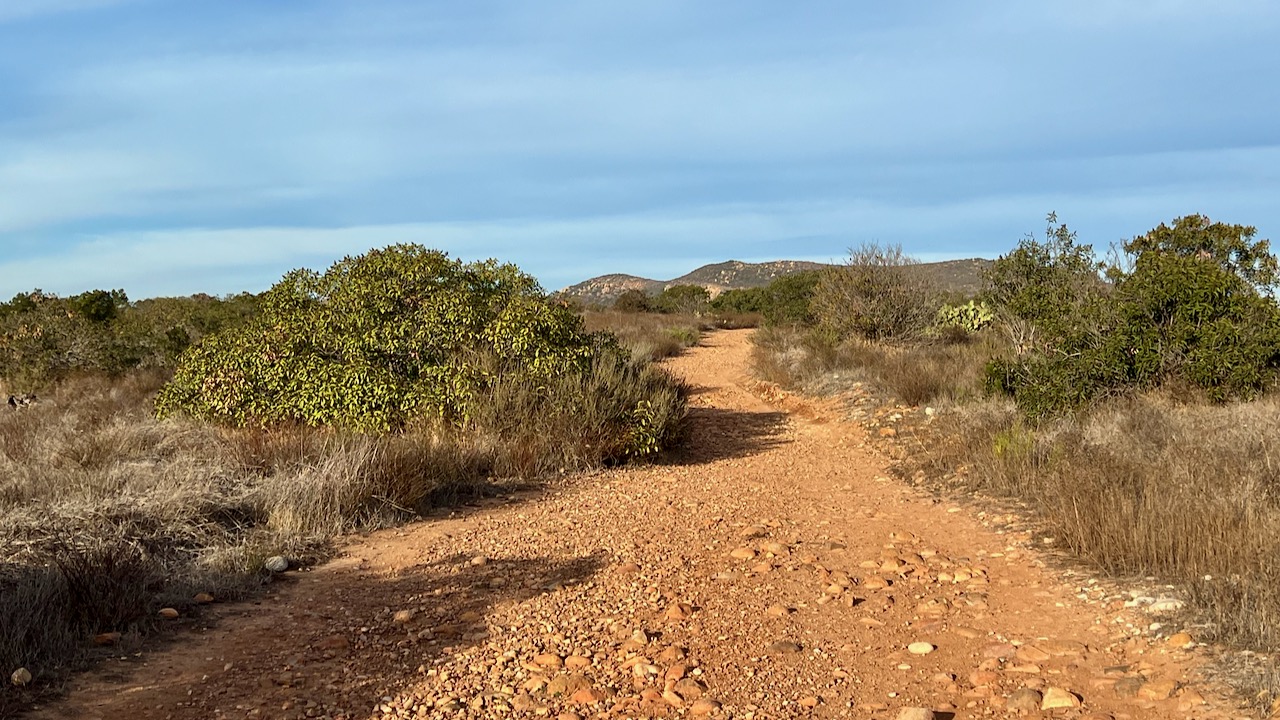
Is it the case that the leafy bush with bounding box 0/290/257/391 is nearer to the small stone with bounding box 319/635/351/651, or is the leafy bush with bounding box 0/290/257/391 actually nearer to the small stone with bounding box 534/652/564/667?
the small stone with bounding box 319/635/351/651

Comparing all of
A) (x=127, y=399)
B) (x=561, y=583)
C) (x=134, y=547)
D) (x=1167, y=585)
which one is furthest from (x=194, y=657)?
(x=127, y=399)

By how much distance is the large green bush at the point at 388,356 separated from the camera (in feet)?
29.6

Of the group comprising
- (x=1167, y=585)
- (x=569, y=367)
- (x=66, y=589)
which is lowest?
(x=1167, y=585)

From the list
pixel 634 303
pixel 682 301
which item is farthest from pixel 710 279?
pixel 634 303

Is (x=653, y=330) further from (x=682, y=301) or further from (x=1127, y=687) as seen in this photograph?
(x=1127, y=687)

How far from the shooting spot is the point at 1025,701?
3557mm

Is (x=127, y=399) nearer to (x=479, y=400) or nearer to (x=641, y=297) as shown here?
(x=479, y=400)

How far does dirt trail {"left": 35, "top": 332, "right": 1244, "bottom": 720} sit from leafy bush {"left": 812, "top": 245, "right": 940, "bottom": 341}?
42.1 ft

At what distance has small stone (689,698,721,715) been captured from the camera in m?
3.57

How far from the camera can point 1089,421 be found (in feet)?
28.7

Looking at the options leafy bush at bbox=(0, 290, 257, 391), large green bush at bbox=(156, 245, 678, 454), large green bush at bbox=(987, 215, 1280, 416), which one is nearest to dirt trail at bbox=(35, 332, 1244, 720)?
large green bush at bbox=(156, 245, 678, 454)

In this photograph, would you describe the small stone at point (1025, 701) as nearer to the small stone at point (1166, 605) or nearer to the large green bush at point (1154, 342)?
the small stone at point (1166, 605)

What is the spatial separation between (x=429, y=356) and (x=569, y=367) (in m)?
1.48

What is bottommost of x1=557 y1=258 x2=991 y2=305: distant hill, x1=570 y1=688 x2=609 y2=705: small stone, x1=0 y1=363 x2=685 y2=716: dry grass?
x1=570 y1=688 x2=609 y2=705: small stone
